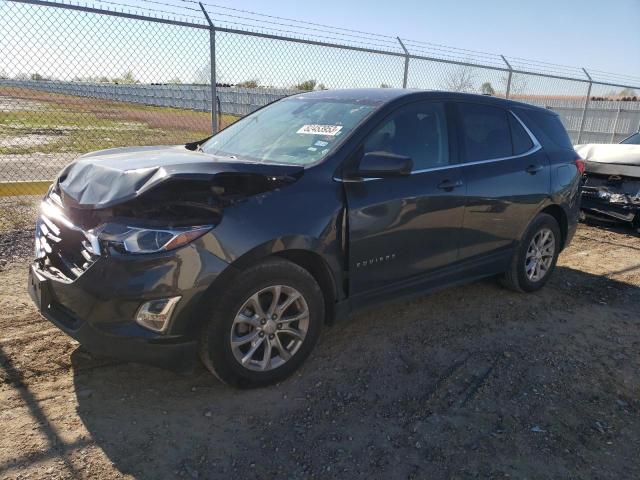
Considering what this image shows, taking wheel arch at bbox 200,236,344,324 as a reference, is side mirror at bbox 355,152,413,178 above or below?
above

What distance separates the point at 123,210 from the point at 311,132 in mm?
1443

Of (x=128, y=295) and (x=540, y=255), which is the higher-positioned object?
(x=128, y=295)

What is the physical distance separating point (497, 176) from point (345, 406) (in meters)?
2.38

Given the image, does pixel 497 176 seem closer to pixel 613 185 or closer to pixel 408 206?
pixel 408 206

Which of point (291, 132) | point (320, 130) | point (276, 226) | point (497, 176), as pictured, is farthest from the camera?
point (497, 176)

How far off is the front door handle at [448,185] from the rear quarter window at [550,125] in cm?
142

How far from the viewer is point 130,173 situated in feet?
9.52

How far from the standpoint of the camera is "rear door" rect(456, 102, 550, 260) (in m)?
4.16

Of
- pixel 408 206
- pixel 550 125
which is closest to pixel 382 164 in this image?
pixel 408 206

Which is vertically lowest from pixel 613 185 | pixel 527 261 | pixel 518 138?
pixel 527 261

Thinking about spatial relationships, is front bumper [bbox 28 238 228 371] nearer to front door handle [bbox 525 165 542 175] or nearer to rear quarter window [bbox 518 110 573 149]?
front door handle [bbox 525 165 542 175]

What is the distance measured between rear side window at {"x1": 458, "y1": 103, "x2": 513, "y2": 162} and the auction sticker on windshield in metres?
1.18

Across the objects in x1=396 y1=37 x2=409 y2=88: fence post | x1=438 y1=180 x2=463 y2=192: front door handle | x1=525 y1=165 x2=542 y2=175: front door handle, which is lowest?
x1=438 y1=180 x2=463 y2=192: front door handle

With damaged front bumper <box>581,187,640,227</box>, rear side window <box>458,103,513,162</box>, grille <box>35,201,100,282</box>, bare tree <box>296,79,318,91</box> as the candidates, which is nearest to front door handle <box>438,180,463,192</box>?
rear side window <box>458,103,513,162</box>
